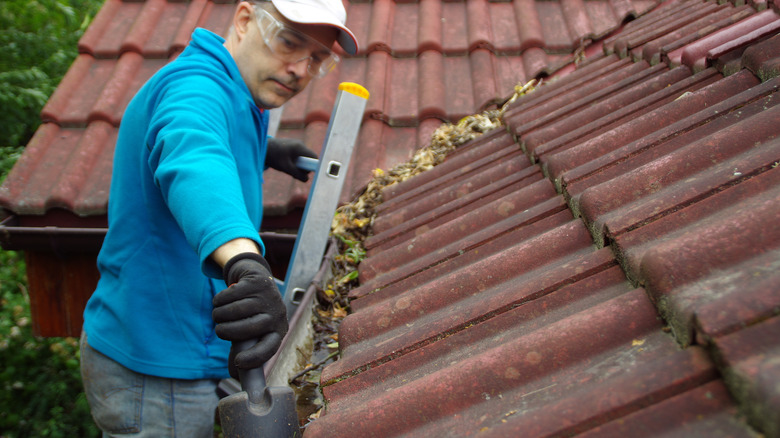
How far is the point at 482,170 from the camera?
2.32 meters

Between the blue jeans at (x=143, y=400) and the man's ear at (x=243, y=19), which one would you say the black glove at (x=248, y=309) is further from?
the man's ear at (x=243, y=19)

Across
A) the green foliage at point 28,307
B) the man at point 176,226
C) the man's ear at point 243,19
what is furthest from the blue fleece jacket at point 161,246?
the green foliage at point 28,307

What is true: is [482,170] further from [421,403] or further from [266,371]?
[421,403]

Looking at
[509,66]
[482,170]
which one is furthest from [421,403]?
[509,66]

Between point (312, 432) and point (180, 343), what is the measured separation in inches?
34.8

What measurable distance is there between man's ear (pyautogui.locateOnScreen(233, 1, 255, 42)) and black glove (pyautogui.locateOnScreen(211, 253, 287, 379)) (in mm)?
1045

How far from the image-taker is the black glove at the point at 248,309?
1241 millimetres

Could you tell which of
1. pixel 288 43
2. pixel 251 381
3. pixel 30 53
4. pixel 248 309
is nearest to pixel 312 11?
pixel 288 43

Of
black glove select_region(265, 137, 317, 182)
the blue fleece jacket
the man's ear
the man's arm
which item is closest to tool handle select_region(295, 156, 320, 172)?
black glove select_region(265, 137, 317, 182)

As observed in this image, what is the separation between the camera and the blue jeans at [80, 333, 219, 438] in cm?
191

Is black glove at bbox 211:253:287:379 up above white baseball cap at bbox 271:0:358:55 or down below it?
below

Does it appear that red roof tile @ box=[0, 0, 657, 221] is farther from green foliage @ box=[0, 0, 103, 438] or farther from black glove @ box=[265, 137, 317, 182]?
green foliage @ box=[0, 0, 103, 438]

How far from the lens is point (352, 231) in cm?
256

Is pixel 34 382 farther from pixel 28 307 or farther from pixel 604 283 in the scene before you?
pixel 604 283
